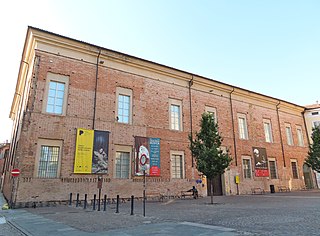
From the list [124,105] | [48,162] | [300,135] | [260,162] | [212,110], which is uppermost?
[212,110]

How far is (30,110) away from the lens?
13.7m

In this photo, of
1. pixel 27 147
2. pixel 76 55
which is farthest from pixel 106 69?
pixel 27 147

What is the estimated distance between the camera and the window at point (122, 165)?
15953mm

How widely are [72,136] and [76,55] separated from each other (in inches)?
211

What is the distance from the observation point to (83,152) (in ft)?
48.0

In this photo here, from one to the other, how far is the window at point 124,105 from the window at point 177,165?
14.3 feet

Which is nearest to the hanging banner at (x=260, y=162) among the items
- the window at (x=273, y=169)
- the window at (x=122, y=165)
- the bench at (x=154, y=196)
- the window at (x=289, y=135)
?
the window at (x=273, y=169)

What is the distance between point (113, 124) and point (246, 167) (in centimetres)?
1332

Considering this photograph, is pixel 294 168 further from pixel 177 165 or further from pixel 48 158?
pixel 48 158

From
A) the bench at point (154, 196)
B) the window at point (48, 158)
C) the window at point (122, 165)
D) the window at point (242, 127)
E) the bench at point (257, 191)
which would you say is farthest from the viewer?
the window at point (242, 127)

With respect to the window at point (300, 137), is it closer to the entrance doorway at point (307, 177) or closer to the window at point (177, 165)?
the entrance doorway at point (307, 177)

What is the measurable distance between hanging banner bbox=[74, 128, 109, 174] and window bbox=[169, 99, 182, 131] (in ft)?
Result: 19.0

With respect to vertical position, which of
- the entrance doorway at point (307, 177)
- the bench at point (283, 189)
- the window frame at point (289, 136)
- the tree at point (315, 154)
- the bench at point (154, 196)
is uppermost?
the window frame at point (289, 136)

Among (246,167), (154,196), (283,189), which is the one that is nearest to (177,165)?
(154,196)
